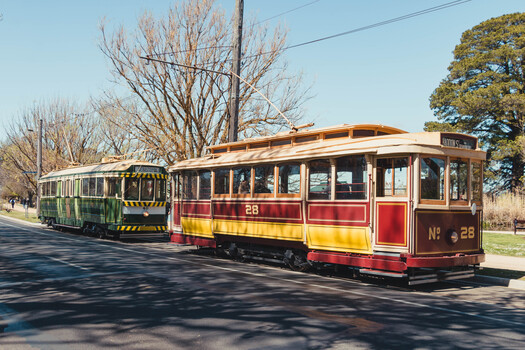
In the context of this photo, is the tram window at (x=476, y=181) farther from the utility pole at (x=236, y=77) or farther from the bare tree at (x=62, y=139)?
the bare tree at (x=62, y=139)

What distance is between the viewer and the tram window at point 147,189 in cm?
2158

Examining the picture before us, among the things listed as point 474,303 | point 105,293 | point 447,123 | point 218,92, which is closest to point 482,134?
point 447,123

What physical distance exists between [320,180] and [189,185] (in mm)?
6382

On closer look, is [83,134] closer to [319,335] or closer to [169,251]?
[169,251]

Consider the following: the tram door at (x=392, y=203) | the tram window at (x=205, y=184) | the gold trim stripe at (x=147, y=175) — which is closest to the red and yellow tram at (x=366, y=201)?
the tram door at (x=392, y=203)

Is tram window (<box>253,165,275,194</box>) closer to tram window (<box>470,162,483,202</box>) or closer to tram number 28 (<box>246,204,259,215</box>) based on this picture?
tram number 28 (<box>246,204,259,215</box>)

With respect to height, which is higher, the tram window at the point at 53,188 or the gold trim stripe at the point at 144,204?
the tram window at the point at 53,188

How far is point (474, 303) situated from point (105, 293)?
6645mm

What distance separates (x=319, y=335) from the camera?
643 centimetres

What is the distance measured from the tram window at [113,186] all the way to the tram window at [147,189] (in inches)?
37.5

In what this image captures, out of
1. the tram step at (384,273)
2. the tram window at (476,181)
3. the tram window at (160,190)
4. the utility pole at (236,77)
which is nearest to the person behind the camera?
the tram step at (384,273)

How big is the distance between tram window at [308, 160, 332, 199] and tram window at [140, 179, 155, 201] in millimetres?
11323

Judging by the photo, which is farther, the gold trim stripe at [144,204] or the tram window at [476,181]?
the gold trim stripe at [144,204]

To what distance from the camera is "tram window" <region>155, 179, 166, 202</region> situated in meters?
21.9
